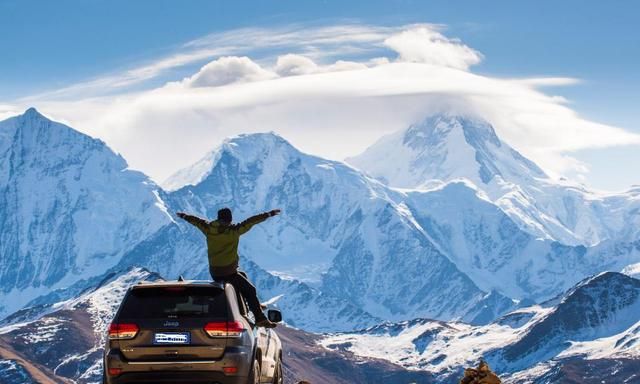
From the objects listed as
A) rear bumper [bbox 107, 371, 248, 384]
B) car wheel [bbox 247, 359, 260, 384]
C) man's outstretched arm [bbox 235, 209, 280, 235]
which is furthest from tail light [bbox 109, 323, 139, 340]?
man's outstretched arm [bbox 235, 209, 280, 235]

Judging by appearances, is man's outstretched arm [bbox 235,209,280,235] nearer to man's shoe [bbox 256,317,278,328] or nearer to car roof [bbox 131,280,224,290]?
man's shoe [bbox 256,317,278,328]

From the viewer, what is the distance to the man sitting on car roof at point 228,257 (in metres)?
30.4

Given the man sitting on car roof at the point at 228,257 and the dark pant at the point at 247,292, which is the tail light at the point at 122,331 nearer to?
the man sitting on car roof at the point at 228,257

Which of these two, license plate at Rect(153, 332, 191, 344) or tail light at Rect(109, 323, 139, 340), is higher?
tail light at Rect(109, 323, 139, 340)

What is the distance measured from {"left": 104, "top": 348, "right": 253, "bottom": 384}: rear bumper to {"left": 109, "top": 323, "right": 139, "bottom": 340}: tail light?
0.35 metres

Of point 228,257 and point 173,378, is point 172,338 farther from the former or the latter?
point 228,257

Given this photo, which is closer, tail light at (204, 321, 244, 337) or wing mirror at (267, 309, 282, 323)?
tail light at (204, 321, 244, 337)

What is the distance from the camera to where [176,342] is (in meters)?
26.9

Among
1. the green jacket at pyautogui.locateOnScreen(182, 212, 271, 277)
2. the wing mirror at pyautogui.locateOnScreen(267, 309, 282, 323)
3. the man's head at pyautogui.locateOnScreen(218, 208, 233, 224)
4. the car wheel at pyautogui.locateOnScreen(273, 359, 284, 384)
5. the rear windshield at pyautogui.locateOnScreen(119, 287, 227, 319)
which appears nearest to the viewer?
the rear windshield at pyautogui.locateOnScreen(119, 287, 227, 319)

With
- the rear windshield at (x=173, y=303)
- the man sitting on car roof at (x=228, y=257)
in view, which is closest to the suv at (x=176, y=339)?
the rear windshield at (x=173, y=303)

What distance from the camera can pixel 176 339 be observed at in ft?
88.1

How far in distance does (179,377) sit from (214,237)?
15.1 feet

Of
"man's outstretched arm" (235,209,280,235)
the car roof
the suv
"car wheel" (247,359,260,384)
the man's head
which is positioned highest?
the man's head

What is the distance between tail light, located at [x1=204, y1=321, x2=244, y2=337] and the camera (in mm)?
27000
